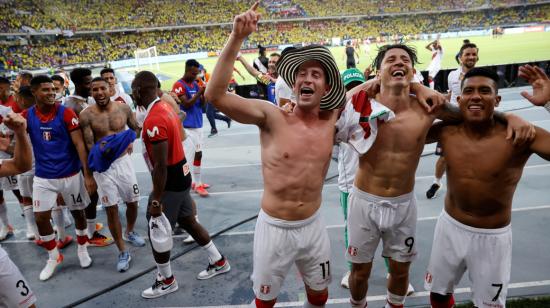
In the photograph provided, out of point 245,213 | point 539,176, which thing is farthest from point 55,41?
point 539,176

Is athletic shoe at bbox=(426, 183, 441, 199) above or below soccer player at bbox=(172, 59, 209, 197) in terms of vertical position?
below

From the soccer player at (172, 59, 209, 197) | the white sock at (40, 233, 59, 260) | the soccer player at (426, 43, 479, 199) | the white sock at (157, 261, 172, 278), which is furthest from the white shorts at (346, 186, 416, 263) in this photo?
the soccer player at (172, 59, 209, 197)

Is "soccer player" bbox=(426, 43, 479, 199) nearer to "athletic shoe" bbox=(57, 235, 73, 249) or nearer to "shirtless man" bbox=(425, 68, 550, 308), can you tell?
"shirtless man" bbox=(425, 68, 550, 308)

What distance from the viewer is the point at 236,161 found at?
8.99 meters

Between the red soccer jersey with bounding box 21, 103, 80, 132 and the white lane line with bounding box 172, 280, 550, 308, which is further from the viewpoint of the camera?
the red soccer jersey with bounding box 21, 103, 80, 132

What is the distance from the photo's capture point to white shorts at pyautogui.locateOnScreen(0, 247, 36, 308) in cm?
277

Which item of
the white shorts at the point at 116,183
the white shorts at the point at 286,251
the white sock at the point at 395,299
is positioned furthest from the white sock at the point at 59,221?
the white sock at the point at 395,299

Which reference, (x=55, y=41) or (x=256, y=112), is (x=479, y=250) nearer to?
(x=256, y=112)

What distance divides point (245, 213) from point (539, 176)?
17.6 ft

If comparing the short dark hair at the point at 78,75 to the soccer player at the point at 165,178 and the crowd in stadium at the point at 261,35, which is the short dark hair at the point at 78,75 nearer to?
the soccer player at the point at 165,178

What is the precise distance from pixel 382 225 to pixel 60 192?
3.77 metres

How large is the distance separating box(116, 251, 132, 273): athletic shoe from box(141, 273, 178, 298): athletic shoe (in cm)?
66

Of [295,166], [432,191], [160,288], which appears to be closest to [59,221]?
[160,288]

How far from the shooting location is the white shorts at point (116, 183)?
4.64 metres
